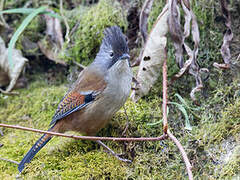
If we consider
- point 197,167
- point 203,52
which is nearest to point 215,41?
point 203,52

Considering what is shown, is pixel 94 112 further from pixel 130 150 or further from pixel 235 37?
pixel 235 37

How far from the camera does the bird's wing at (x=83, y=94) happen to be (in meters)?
3.37

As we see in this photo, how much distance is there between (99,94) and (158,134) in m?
0.80

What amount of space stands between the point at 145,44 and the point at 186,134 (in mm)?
1276

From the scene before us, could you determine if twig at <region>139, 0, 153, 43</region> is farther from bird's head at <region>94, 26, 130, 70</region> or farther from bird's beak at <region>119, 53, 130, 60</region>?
bird's beak at <region>119, 53, 130, 60</region>

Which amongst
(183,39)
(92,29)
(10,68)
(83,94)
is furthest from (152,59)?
(10,68)

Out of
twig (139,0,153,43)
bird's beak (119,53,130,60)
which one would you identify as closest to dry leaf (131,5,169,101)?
twig (139,0,153,43)

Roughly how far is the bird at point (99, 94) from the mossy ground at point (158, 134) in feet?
→ 0.55

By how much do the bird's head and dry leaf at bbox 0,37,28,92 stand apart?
1561 mm

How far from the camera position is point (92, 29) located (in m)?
4.21

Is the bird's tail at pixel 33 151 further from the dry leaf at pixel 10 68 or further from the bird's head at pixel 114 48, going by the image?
the dry leaf at pixel 10 68

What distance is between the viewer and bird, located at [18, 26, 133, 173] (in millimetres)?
3238

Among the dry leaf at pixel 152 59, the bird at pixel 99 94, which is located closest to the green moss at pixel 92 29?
the bird at pixel 99 94

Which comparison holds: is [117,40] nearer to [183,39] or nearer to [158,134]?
[183,39]
